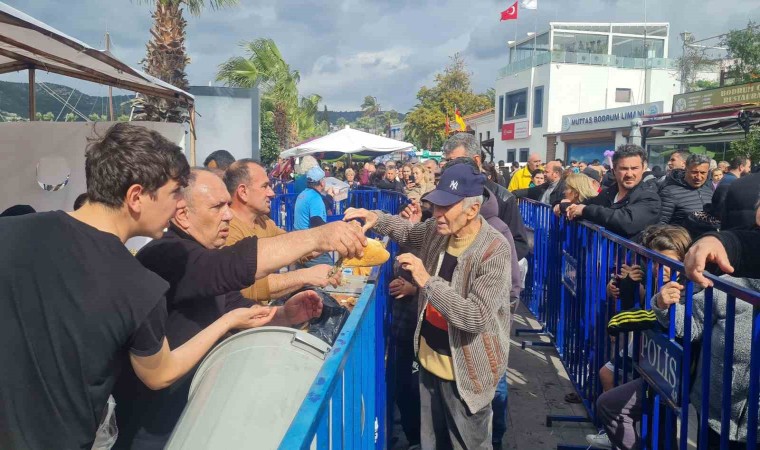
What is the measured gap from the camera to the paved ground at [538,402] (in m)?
4.48

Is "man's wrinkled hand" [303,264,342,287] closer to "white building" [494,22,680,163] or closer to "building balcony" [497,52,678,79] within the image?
"white building" [494,22,680,163]

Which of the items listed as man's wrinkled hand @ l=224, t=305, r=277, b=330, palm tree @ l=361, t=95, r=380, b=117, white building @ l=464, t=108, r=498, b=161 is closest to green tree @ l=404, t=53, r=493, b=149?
white building @ l=464, t=108, r=498, b=161

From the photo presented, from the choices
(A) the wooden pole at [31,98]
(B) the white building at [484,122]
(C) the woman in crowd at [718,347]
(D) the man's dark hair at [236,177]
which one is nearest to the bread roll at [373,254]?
(D) the man's dark hair at [236,177]

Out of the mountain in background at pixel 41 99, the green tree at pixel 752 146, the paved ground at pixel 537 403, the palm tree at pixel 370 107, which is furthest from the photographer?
the palm tree at pixel 370 107

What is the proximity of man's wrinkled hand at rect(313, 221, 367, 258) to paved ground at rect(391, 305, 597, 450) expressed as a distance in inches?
88.3

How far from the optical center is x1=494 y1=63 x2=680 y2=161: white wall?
1523 inches

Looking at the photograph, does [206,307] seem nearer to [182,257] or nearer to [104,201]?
[182,257]

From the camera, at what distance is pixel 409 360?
412cm

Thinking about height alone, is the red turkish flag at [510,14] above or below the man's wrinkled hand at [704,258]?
above

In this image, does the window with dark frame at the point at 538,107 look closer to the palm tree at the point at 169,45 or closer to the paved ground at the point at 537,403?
the palm tree at the point at 169,45

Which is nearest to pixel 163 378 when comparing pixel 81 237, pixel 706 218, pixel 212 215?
pixel 81 237

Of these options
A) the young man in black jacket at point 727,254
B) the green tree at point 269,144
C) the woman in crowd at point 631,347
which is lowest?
the woman in crowd at point 631,347

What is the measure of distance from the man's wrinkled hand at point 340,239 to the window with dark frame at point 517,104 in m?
40.9

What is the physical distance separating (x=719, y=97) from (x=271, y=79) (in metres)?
22.6
